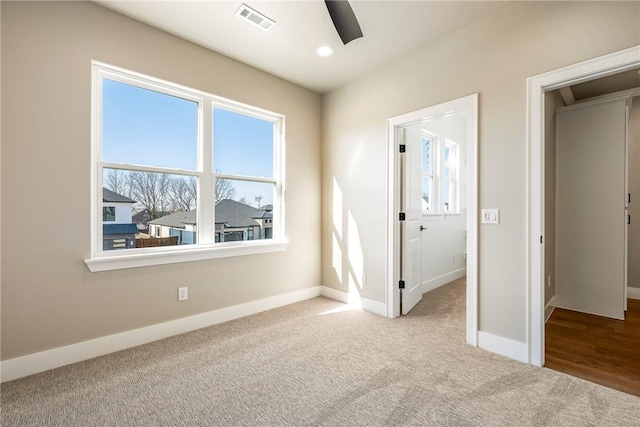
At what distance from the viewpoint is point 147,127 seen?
266cm

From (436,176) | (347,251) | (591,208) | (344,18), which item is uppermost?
(344,18)

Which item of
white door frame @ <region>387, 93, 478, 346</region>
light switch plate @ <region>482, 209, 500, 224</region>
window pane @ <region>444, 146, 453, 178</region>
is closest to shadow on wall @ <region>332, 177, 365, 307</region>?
white door frame @ <region>387, 93, 478, 346</region>

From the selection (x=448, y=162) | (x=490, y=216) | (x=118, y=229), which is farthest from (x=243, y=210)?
(x=448, y=162)

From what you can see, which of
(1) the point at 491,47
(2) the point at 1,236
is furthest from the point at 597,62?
(2) the point at 1,236

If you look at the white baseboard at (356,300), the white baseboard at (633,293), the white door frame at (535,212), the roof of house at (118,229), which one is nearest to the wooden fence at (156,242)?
the roof of house at (118,229)

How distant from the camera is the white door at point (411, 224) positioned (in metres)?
3.30

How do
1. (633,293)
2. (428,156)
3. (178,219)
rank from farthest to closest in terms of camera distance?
1. (428,156)
2. (633,293)
3. (178,219)

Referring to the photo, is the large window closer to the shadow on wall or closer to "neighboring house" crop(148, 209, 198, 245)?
the shadow on wall

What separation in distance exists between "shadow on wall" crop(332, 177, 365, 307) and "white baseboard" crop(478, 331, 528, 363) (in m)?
1.39

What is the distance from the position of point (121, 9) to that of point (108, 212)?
1669mm

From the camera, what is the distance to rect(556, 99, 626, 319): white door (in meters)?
3.12

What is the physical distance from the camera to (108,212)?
245 cm

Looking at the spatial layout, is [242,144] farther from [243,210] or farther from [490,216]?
[490,216]

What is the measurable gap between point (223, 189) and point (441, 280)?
3.55 metres
